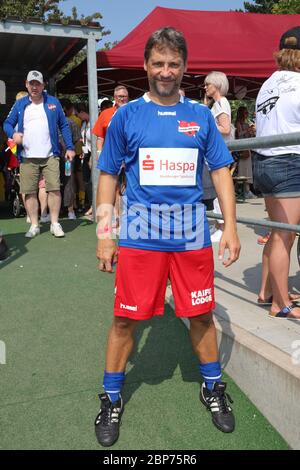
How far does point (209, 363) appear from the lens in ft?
7.97

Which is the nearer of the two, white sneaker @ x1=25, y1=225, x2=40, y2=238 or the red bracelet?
the red bracelet

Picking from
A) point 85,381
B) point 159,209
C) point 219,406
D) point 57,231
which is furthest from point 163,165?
point 57,231

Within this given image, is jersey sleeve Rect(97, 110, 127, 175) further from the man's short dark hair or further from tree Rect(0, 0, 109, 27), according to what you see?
tree Rect(0, 0, 109, 27)

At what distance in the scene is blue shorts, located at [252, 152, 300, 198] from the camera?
9.48 feet

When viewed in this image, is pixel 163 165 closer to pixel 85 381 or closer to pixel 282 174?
pixel 282 174

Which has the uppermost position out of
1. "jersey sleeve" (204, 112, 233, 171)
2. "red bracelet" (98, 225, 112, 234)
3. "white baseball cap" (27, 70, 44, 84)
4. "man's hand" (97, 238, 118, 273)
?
"white baseball cap" (27, 70, 44, 84)

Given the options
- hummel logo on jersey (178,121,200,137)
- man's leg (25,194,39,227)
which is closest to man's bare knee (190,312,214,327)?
hummel logo on jersey (178,121,200,137)

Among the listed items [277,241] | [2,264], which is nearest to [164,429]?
[277,241]

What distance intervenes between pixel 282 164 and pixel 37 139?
4.25m

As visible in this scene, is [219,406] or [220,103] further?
[220,103]

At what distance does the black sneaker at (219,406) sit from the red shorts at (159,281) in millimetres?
418

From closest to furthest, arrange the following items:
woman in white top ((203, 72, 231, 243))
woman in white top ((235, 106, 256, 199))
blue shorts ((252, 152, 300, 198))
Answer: blue shorts ((252, 152, 300, 198)) < woman in white top ((203, 72, 231, 243)) < woman in white top ((235, 106, 256, 199))

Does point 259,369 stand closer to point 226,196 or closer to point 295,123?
point 226,196

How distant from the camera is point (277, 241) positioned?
2.99 metres
